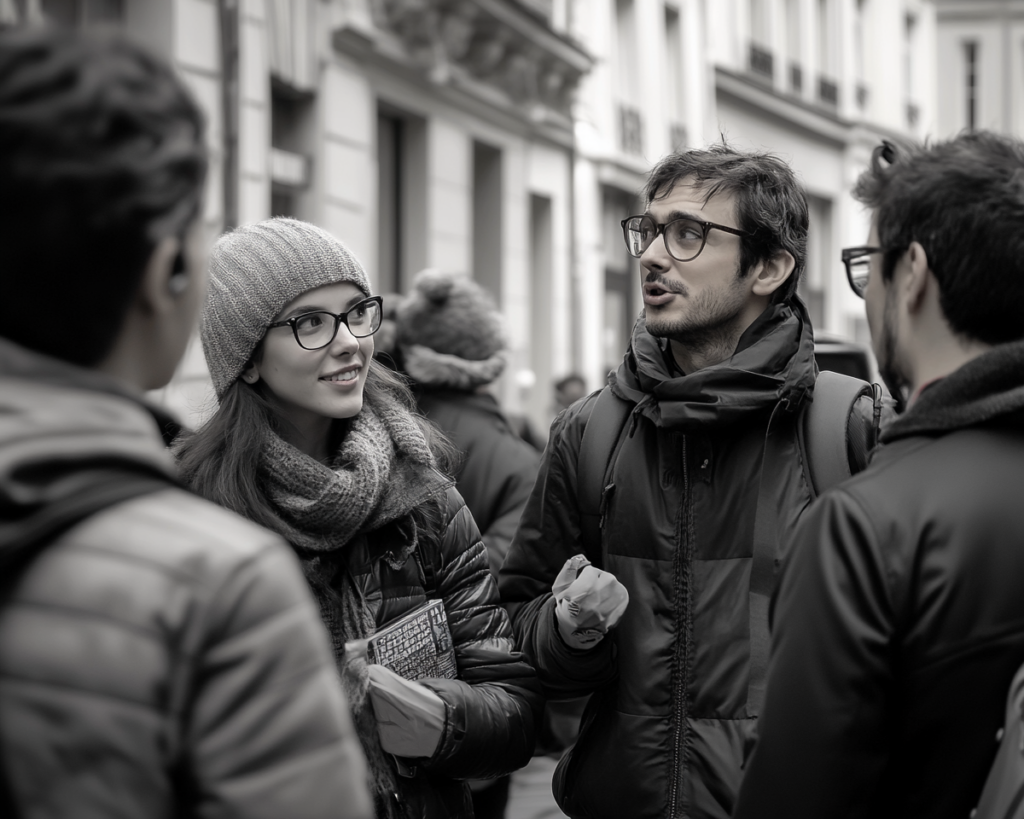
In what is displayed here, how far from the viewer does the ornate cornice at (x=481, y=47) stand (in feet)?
40.4

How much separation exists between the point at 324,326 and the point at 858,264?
1169mm

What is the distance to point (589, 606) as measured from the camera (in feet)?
9.11

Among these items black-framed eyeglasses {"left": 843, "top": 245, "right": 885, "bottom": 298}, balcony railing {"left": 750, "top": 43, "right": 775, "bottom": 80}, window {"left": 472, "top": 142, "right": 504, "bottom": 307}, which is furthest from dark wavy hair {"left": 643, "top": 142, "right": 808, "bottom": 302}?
balcony railing {"left": 750, "top": 43, "right": 775, "bottom": 80}

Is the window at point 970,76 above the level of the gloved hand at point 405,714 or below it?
above

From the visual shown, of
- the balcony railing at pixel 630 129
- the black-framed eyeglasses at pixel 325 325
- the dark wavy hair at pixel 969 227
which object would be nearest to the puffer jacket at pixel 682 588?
the black-framed eyeglasses at pixel 325 325

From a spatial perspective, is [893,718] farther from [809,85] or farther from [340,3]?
A: [809,85]

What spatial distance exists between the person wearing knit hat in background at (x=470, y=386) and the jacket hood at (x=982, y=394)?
294 centimetres

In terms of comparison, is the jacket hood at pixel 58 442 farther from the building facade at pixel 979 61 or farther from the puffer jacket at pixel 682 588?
the building facade at pixel 979 61

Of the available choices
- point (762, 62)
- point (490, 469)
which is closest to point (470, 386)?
point (490, 469)

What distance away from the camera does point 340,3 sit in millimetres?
11492

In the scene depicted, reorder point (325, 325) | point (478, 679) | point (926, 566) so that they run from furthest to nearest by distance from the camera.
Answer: point (325, 325) < point (478, 679) < point (926, 566)

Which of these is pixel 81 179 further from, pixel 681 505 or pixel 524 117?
pixel 524 117

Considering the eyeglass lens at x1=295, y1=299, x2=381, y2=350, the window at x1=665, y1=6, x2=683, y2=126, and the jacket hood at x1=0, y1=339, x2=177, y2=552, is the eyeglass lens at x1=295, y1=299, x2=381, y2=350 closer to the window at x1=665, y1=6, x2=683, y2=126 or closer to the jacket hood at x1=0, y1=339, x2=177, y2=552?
the jacket hood at x1=0, y1=339, x2=177, y2=552

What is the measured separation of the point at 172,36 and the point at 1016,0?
30.7 meters
